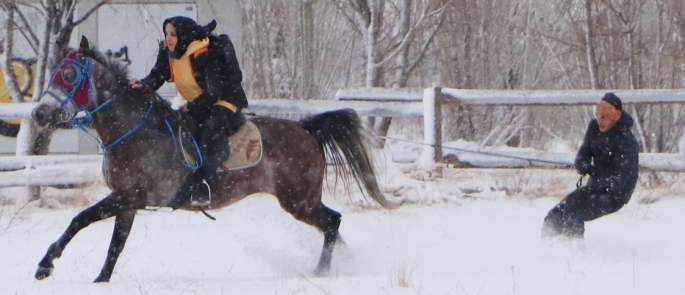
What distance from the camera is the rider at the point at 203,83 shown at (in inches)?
213

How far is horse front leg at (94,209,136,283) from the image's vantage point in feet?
17.0

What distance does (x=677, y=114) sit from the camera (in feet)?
39.3

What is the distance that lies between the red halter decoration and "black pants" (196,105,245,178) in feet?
2.82

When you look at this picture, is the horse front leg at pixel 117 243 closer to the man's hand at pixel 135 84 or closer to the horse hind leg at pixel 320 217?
the man's hand at pixel 135 84

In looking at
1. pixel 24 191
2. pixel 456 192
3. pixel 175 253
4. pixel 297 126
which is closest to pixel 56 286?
pixel 175 253

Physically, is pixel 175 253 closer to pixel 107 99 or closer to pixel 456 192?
pixel 107 99

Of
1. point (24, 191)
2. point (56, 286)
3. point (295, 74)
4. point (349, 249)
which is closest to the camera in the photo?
point (56, 286)

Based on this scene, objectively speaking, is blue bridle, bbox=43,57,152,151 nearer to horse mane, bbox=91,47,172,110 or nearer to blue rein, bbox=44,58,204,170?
blue rein, bbox=44,58,204,170

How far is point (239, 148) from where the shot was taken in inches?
229

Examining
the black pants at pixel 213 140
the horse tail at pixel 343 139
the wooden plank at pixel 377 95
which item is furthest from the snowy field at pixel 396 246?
the wooden plank at pixel 377 95

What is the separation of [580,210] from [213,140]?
9.79 ft

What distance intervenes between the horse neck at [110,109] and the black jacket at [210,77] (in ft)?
0.98

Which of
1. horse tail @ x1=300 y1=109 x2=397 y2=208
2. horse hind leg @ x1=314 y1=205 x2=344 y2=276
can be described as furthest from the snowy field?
horse tail @ x1=300 y1=109 x2=397 y2=208

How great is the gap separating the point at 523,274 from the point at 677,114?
7877 mm
